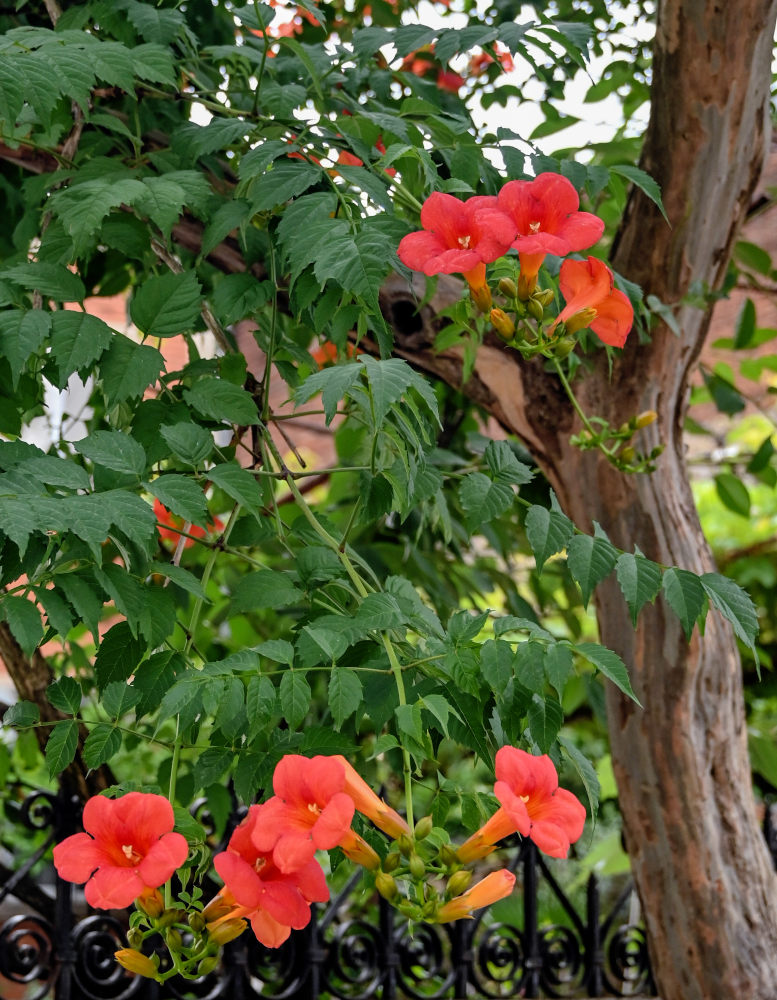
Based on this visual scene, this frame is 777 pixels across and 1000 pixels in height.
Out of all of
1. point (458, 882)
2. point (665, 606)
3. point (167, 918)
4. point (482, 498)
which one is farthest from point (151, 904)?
point (665, 606)

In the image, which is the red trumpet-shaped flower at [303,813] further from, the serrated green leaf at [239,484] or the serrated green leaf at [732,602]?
the serrated green leaf at [732,602]

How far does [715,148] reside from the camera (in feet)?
6.57

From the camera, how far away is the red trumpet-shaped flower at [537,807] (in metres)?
0.91

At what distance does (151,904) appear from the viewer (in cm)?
95

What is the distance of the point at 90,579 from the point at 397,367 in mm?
439

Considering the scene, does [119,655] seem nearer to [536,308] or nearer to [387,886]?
[387,886]

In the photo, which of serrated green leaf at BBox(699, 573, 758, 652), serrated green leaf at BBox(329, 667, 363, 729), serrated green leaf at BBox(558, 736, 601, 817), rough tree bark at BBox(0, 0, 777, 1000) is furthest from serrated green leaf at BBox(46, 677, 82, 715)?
rough tree bark at BBox(0, 0, 777, 1000)

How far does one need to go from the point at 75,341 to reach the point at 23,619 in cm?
37

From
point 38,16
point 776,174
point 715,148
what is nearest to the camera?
point 715,148

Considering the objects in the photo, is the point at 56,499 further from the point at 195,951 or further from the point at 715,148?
the point at 715,148

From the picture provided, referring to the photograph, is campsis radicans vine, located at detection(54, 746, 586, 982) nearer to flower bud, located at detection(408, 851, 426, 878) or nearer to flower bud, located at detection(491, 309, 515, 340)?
flower bud, located at detection(408, 851, 426, 878)

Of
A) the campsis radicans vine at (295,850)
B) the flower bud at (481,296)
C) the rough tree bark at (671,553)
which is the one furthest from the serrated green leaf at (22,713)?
the rough tree bark at (671,553)

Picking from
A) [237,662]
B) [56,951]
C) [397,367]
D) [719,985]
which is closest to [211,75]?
[397,367]

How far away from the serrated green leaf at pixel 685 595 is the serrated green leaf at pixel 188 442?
0.61 meters
